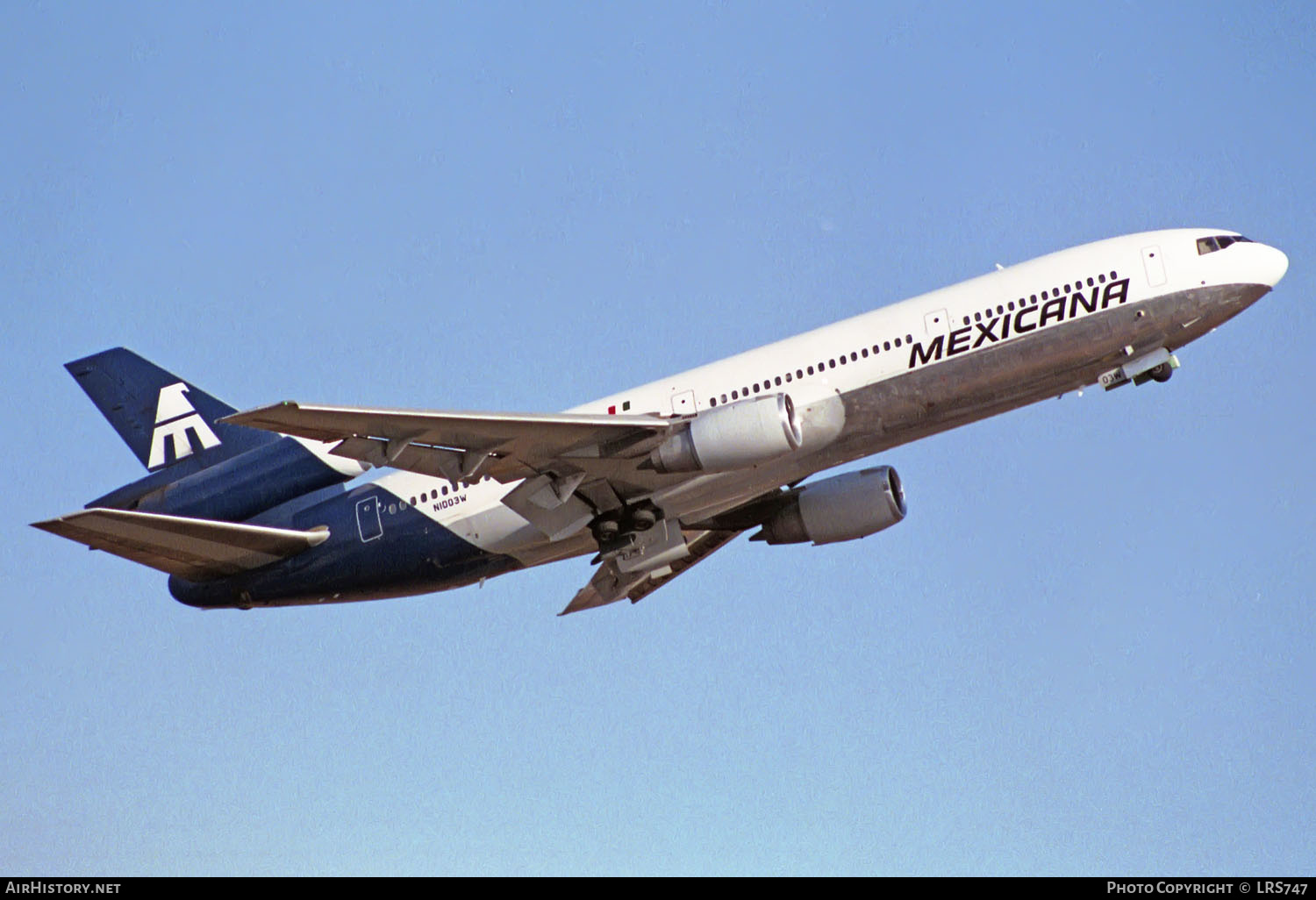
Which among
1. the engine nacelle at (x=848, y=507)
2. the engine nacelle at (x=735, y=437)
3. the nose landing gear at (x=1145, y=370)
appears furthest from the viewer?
the engine nacelle at (x=848, y=507)

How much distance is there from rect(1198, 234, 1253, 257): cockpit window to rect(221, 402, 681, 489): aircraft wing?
41.0 feet

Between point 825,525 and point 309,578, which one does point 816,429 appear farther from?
point 309,578

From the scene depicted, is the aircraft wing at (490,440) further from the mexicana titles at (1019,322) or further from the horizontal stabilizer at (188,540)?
the mexicana titles at (1019,322)

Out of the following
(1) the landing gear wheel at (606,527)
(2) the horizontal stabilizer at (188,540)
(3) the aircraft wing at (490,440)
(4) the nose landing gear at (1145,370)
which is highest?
(2) the horizontal stabilizer at (188,540)

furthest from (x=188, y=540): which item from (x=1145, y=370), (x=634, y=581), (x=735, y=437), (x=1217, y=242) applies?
(x=1217, y=242)

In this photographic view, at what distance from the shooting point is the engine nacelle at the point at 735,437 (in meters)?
31.1

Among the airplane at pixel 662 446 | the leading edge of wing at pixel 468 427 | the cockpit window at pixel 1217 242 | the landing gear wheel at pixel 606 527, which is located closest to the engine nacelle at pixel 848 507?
the airplane at pixel 662 446

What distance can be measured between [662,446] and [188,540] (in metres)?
11.6

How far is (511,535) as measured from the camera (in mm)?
35188

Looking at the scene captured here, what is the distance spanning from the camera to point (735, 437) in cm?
3133

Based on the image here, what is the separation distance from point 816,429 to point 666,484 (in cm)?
384

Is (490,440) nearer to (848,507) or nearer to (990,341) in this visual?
(848,507)

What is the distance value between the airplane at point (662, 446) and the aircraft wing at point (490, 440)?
5 cm
